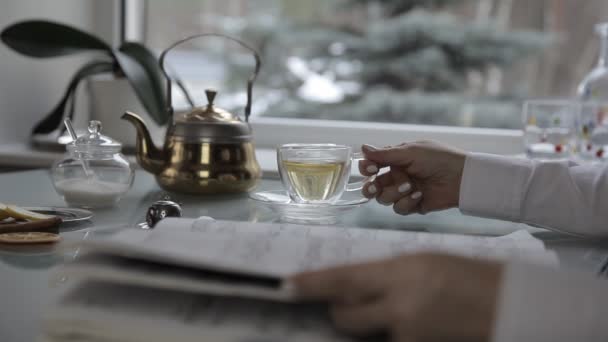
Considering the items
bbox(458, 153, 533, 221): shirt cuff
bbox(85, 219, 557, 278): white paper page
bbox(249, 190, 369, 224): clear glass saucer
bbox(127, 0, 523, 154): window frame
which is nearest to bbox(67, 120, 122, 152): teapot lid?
bbox(249, 190, 369, 224): clear glass saucer

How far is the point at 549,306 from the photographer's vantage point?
41 centimetres

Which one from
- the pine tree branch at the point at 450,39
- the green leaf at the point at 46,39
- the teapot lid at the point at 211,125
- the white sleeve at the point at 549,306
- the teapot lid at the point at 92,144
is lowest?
the white sleeve at the point at 549,306

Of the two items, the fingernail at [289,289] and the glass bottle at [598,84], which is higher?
the glass bottle at [598,84]

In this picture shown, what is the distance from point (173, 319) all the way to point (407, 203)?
0.55m

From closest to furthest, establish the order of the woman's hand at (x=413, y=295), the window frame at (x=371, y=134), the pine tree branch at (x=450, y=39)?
the woman's hand at (x=413, y=295) < the window frame at (x=371, y=134) < the pine tree branch at (x=450, y=39)

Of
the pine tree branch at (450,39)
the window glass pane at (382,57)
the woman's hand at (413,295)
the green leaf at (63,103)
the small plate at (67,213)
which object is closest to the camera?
the woman's hand at (413,295)

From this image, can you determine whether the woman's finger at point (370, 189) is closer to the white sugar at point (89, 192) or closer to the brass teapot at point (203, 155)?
the brass teapot at point (203, 155)

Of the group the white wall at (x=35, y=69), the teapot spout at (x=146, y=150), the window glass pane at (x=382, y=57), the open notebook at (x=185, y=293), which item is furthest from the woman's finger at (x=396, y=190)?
the window glass pane at (x=382, y=57)

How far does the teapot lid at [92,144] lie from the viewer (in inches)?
36.6

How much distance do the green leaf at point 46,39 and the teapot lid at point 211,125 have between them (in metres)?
0.55

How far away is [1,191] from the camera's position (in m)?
1.00

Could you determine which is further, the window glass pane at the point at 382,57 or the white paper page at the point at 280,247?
the window glass pane at the point at 382,57

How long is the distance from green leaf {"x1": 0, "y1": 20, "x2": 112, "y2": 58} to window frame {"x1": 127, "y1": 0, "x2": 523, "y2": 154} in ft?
1.54

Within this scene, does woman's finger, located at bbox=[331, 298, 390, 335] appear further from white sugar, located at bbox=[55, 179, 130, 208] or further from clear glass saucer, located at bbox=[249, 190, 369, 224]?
white sugar, located at bbox=[55, 179, 130, 208]
